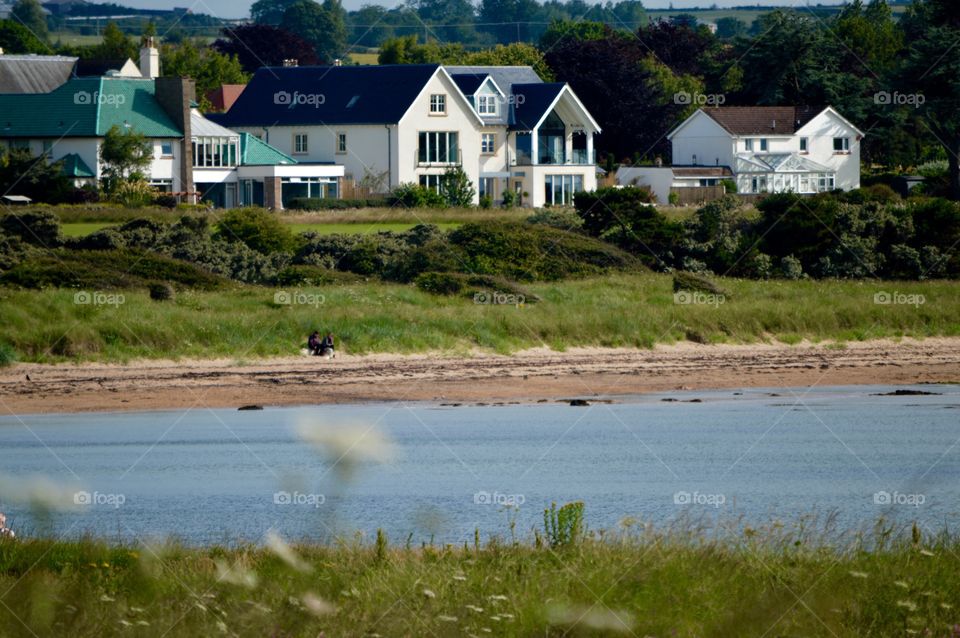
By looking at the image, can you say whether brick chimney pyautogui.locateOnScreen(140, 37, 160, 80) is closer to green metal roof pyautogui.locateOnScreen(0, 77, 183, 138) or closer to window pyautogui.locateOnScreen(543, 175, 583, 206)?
green metal roof pyautogui.locateOnScreen(0, 77, 183, 138)

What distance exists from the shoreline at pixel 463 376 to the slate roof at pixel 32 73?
6588cm

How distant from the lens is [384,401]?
2636 cm

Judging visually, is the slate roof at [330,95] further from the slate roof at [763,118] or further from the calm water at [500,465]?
the calm water at [500,465]

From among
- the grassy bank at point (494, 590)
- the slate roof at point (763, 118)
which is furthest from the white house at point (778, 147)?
the grassy bank at point (494, 590)

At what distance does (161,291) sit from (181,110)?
1671 inches

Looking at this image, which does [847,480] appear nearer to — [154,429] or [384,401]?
[384,401]

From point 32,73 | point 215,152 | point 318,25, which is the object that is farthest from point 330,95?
point 318,25

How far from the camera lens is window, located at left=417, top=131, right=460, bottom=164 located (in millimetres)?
76750

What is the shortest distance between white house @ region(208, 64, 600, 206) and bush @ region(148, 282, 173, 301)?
41881 millimetres

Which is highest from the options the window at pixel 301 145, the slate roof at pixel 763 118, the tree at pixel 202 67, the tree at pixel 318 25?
the tree at pixel 318 25

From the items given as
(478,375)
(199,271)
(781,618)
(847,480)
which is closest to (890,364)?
(478,375)

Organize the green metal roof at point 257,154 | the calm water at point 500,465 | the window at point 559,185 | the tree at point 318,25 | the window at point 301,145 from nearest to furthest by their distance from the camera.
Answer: the calm water at point 500,465
the green metal roof at point 257,154
the window at point 301,145
the window at point 559,185
the tree at point 318,25

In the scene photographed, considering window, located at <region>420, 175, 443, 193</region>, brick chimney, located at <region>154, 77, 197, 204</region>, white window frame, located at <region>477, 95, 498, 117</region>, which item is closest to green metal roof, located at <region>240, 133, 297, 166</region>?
brick chimney, located at <region>154, 77, 197, 204</region>

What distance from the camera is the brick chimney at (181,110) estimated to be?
71375 mm
